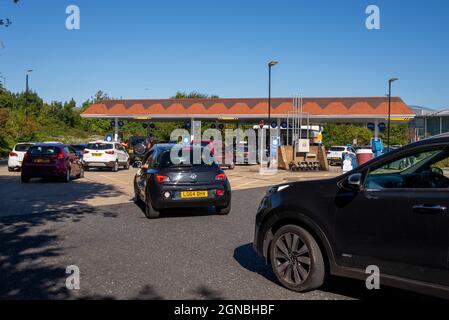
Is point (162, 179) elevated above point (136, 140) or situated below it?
below

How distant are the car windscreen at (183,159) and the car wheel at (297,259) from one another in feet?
15.5

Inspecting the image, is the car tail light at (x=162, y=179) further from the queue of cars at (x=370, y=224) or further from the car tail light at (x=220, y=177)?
the queue of cars at (x=370, y=224)

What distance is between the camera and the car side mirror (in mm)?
4625

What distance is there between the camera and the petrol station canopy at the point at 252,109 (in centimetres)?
3584

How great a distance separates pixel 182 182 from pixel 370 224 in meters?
5.57

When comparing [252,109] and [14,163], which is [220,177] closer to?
[14,163]

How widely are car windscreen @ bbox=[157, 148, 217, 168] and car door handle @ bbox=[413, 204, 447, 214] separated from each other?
611 cm

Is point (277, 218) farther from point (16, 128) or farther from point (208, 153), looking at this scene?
point (16, 128)

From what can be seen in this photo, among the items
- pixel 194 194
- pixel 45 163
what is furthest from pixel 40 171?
pixel 194 194

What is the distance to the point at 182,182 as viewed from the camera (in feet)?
31.7

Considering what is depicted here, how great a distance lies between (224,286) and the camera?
527 cm
